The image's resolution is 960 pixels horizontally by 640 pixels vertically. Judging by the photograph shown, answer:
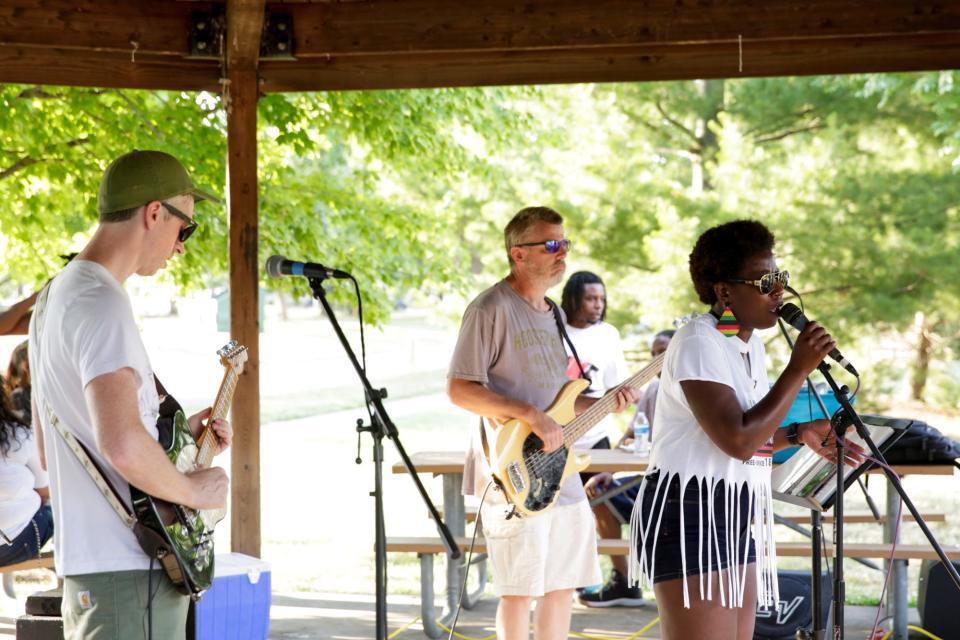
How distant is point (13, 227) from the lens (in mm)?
8414

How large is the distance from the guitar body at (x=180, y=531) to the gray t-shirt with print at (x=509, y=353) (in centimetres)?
158

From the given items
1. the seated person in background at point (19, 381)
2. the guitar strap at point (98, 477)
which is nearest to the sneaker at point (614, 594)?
the seated person in background at point (19, 381)

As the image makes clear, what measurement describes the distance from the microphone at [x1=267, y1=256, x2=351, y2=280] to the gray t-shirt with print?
57 centimetres

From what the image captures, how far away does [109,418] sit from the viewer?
2.33 m

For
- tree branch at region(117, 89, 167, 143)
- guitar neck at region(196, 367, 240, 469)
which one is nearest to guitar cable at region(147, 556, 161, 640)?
guitar neck at region(196, 367, 240, 469)

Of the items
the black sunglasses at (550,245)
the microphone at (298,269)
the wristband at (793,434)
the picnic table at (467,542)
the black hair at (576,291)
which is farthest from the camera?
the black hair at (576,291)

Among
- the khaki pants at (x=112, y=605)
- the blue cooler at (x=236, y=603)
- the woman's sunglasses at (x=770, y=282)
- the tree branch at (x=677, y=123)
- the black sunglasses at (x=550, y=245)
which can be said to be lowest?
the blue cooler at (x=236, y=603)

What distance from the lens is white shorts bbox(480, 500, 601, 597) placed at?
163 inches

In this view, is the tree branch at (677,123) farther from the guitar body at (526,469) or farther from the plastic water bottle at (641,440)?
the guitar body at (526,469)

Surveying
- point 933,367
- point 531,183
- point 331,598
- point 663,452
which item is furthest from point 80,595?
point 933,367

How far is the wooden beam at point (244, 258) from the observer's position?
5301mm

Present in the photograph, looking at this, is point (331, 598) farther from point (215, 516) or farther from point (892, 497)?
point (215, 516)

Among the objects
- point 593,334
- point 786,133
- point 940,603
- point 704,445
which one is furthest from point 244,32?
point 786,133

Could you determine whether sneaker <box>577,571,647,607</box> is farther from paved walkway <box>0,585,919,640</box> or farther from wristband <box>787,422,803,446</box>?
wristband <box>787,422,803,446</box>
